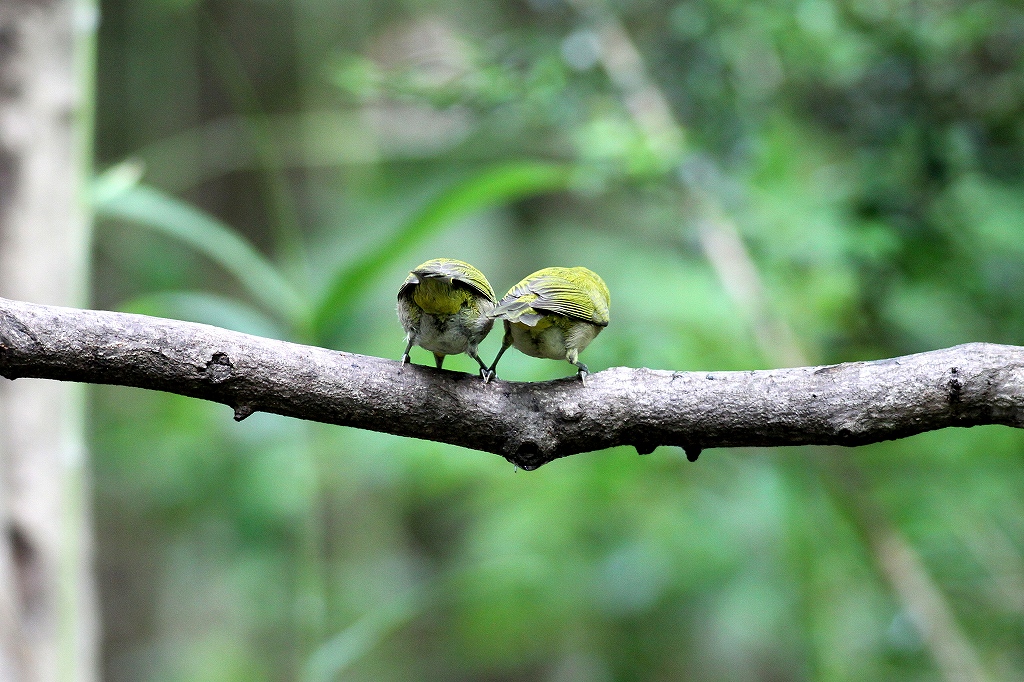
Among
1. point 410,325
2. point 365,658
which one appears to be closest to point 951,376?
point 410,325

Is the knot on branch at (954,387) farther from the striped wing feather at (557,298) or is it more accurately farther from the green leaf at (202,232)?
the green leaf at (202,232)

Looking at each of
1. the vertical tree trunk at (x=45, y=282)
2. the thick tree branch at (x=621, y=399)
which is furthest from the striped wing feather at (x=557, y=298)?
the vertical tree trunk at (x=45, y=282)

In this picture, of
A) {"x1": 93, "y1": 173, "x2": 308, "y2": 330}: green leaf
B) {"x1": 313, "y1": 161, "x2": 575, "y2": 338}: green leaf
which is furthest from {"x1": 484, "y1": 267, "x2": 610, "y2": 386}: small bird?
{"x1": 93, "y1": 173, "x2": 308, "y2": 330}: green leaf

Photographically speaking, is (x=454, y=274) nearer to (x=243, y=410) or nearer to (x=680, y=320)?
(x=243, y=410)

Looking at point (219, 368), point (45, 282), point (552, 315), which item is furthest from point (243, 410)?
point (45, 282)

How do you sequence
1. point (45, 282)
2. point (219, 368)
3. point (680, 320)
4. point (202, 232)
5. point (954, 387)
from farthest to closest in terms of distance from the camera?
point (680, 320) < point (202, 232) < point (45, 282) < point (954, 387) < point (219, 368)
